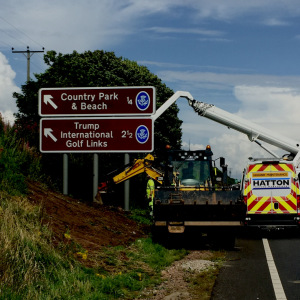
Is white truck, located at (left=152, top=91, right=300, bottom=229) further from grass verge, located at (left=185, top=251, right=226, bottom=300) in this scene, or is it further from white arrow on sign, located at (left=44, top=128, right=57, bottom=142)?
white arrow on sign, located at (left=44, top=128, right=57, bottom=142)

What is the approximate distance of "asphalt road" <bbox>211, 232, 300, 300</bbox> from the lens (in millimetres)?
7879

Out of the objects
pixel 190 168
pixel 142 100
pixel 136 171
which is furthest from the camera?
pixel 136 171

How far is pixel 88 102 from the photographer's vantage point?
43.3 feet

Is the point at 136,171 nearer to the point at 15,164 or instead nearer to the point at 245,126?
the point at 245,126

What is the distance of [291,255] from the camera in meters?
12.1

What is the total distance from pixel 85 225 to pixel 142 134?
2759 mm

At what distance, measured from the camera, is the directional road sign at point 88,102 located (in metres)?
12.8

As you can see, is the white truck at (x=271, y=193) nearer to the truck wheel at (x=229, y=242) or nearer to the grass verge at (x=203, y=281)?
the truck wheel at (x=229, y=242)

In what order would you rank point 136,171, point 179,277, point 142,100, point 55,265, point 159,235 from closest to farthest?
point 55,265 → point 179,277 → point 142,100 → point 159,235 → point 136,171

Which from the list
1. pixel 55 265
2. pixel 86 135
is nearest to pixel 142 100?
pixel 86 135

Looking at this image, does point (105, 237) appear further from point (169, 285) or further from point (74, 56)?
point (74, 56)

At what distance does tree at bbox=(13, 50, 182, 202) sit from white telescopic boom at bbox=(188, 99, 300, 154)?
208 inches

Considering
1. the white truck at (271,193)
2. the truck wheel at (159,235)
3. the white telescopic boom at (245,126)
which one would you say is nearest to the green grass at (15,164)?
the truck wheel at (159,235)

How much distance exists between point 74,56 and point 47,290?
117 feet
